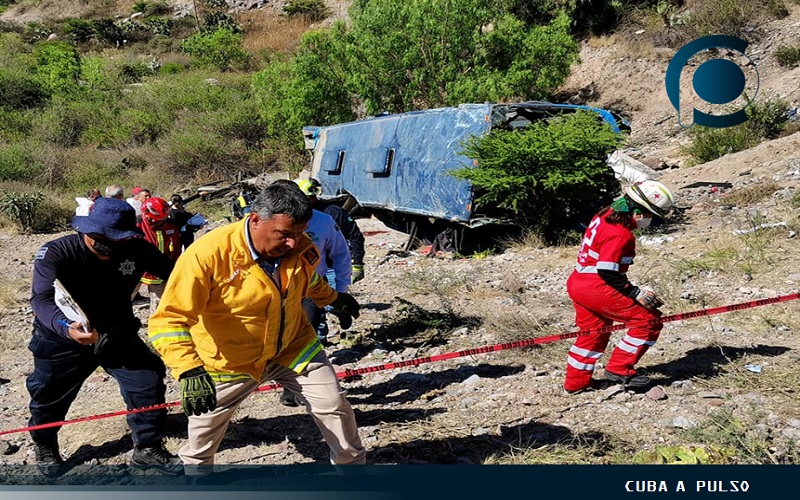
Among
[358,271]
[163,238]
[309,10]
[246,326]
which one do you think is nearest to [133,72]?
[309,10]

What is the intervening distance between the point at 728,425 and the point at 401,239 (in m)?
8.30

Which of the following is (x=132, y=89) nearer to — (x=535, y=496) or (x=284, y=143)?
(x=284, y=143)

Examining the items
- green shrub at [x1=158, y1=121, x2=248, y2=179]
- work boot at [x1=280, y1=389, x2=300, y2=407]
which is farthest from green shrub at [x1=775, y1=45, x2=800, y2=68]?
work boot at [x1=280, y1=389, x2=300, y2=407]

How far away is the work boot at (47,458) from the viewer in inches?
143

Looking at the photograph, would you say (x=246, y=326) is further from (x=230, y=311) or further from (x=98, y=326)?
(x=98, y=326)

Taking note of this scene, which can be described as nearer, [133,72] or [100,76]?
[100,76]

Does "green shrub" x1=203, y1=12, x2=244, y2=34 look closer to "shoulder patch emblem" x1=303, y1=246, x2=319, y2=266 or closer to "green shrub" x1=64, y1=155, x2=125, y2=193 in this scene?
"green shrub" x1=64, y1=155, x2=125, y2=193

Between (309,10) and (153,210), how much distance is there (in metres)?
34.6

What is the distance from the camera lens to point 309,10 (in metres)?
36.9

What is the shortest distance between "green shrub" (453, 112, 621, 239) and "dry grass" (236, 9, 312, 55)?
82.4 feet

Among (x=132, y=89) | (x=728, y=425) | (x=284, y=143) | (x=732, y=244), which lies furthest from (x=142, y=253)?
(x=132, y=89)

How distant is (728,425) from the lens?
3.42 meters

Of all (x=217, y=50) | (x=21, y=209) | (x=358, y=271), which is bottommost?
(x=21, y=209)

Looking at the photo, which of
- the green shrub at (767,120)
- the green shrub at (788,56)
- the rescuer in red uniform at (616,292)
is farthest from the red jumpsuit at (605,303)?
the green shrub at (788,56)
